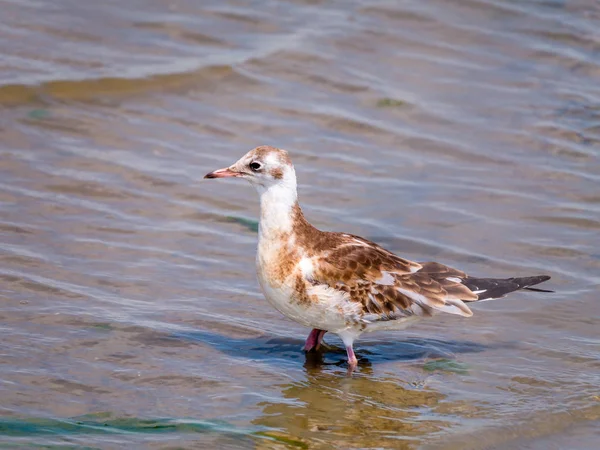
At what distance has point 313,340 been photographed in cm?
911

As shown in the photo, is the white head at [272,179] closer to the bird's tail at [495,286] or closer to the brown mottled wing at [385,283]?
the brown mottled wing at [385,283]

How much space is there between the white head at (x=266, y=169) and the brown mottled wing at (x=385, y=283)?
713mm

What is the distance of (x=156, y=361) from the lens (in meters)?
8.46

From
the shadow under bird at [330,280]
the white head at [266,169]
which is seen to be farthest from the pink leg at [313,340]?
the white head at [266,169]

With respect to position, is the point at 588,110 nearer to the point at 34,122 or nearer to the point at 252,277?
the point at 252,277

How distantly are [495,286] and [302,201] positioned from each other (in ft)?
10.5

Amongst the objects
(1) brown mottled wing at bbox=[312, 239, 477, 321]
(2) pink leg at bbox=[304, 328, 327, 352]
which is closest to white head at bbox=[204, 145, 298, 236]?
(1) brown mottled wing at bbox=[312, 239, 477, 321]

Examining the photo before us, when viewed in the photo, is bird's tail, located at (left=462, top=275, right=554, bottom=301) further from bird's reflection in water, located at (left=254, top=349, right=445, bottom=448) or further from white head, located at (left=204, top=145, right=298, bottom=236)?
white head, located at (left=204, top=145, right=298, bottom=236)

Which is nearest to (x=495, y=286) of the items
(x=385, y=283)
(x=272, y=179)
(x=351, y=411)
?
(x=385, y=283)

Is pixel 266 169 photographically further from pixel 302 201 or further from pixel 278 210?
pixel 302 201

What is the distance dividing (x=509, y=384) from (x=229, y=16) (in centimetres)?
886

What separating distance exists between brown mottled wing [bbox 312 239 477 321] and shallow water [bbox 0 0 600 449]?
47 centimetres

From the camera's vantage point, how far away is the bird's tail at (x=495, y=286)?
358 inches

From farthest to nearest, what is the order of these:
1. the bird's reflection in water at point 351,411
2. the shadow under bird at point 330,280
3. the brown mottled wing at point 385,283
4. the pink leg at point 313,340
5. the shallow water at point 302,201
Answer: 1. the pink leg at point 313,340
2. the brown mottled wing at point 385,283
3. the shadow under bird at point 330,280
4. the shallow water at point 302,201
5. the bird's reflection in water at point 351,411
